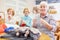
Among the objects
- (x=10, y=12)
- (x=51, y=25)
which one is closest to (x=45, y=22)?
(x=51, y=25)

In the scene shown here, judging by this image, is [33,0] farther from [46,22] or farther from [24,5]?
[46,22]

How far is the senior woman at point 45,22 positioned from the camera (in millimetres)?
1021

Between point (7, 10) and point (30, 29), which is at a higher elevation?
point (7, 10)

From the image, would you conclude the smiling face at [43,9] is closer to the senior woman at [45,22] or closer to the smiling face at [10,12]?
the senior woman at [45,22]

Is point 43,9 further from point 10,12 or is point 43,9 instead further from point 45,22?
point 10,12

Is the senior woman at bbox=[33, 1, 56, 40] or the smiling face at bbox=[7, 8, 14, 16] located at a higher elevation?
the smiling face at bbox=[7, 8, 14, 16]

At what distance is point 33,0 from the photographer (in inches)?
40.3

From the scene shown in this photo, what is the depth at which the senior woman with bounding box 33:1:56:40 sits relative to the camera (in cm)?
102

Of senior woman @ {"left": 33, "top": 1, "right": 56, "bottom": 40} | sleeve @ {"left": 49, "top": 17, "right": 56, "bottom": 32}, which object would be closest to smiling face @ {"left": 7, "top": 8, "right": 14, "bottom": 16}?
senior woman @ {"left": 33, "top": 1, "right": 56, "bottom": 40}

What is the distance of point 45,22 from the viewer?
103 centimetres

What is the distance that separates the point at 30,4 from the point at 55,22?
254 millimetres

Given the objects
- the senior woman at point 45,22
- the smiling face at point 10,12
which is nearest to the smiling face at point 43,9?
the senior woman at point 45,22

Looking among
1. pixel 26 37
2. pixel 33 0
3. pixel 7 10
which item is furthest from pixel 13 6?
pixel 26 37

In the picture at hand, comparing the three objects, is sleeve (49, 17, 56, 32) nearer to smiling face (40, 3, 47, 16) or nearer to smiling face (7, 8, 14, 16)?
smiling face (40, 3, 47, 16)
